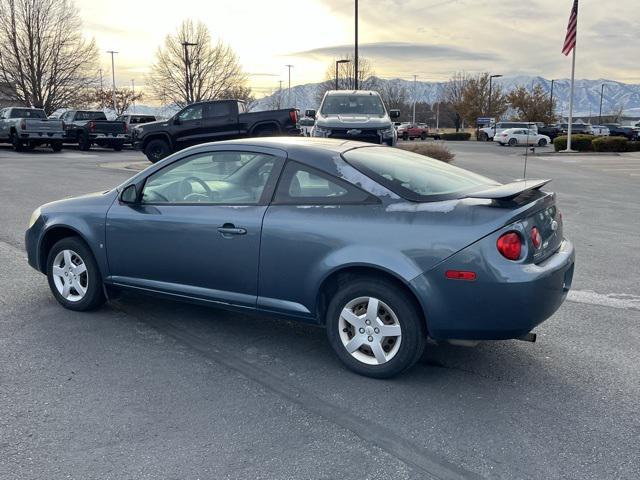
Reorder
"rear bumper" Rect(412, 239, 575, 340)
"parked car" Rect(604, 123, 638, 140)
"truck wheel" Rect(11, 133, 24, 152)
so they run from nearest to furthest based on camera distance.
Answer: "rear bumper" Rect(412, 239, 575, 340) < "truck wheel" Rect(11, 133, 24, 152) < "parked car" Rect(604, 123, 638, 140)

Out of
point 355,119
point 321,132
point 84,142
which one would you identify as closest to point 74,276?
point 321,132

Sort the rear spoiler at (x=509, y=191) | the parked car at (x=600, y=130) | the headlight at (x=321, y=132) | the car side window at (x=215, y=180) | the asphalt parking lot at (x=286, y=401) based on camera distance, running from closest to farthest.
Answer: the asphalt parking lot at (x=286, y=401) → the rear spoiler at (x=509, y=191) → the car side window at (x=215, y=180) → the headlight at (x=321, y=132) → the parked car at (x=600, y=130)

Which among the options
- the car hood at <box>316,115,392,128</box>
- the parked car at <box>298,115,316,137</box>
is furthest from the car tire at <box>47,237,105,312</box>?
the parked car at <box>298,115,316,137</box>

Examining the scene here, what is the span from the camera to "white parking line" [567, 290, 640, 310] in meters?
5.48

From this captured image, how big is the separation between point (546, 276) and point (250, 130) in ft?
55.5

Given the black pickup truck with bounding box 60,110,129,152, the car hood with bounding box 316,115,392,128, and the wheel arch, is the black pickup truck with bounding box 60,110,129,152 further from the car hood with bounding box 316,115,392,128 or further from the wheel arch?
the wheel arch

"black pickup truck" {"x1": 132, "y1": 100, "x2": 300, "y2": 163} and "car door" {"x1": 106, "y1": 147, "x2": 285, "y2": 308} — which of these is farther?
"black pickup truck" {"x1": 132, "y1": 100, "x2": 300, "y2": 163}

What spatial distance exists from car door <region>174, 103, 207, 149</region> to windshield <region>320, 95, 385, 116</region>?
4429mm

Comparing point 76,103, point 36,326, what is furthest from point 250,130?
point 76,103

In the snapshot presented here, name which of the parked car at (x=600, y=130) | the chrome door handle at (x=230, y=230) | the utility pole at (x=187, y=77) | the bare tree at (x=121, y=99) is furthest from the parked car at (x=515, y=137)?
the bare tree at (x=121, y=99)

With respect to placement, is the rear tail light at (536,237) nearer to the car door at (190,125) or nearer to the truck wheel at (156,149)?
the car door at (190,125)

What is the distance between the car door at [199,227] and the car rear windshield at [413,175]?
0.62 m

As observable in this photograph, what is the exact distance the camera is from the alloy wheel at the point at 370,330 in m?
3.81

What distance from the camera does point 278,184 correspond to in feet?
13.9
